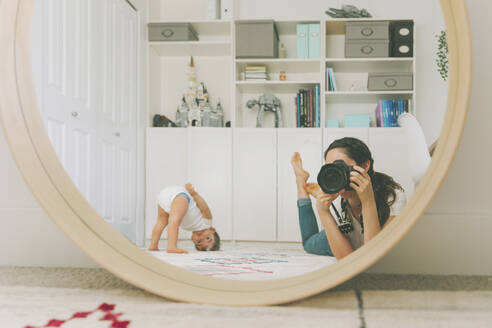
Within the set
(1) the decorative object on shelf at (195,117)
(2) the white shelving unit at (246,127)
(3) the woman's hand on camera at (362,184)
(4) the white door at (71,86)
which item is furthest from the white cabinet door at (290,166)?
(4) the white door at (71,86)

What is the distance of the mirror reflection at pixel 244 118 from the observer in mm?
633

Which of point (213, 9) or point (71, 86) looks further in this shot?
point (213, 9)

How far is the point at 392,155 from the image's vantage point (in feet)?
2.09

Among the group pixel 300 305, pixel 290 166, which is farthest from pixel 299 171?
pixel 300 305

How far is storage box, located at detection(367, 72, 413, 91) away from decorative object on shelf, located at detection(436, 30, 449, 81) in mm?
47

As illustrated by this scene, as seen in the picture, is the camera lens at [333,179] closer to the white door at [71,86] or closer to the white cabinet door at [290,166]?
the white cabinet door at [290,166]

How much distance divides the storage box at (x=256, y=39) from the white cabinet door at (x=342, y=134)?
228 mm

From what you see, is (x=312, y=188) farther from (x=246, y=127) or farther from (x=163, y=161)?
(x=163, y=161)

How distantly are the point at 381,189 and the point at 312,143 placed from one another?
6.9 inches

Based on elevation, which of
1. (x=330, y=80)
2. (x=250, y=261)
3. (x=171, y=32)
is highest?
(x=171, y=32)

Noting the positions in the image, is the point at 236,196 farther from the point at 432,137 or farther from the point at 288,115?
the point at 432,137

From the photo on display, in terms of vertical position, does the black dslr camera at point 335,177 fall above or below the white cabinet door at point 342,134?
below

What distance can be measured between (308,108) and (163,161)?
0.33 m

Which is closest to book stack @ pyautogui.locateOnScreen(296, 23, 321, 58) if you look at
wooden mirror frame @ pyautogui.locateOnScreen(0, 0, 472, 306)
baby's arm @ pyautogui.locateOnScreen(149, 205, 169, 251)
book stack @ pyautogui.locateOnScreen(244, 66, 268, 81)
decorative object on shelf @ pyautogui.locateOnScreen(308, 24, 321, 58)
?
decorative object on shelf @ pyautogui.locateOnScreen(308, 24, 321, 58)
